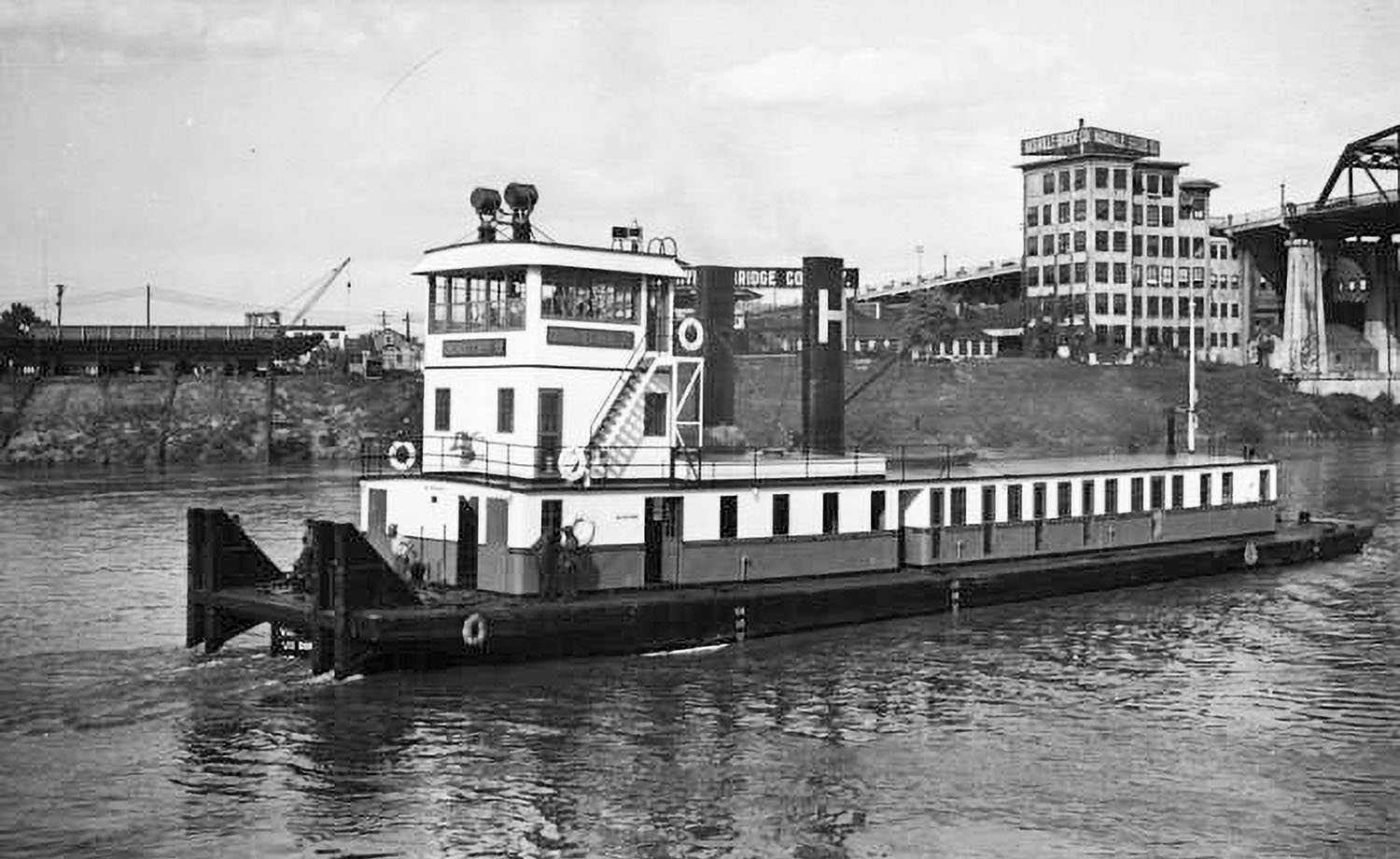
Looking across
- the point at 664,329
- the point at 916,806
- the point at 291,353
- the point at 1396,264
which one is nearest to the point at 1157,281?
the point at 1396,264

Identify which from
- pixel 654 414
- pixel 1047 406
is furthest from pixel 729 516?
pixel 1047 406

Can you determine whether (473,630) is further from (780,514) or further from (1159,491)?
→ (1159,491)

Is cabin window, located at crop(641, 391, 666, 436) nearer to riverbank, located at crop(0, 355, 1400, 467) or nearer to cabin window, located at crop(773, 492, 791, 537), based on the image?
cabin window, located at crop(773, 492, 791, 537)

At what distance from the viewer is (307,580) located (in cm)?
2689

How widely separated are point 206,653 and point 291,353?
74984 mm

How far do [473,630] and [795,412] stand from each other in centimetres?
6481

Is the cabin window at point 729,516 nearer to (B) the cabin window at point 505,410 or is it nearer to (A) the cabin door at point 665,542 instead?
(A) the cabin door at point 665,542

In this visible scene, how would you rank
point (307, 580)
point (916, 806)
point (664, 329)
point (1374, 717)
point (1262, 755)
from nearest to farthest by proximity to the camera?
point (916, 806)
point (1262, 755)
point (1374, 717)
point (307, 580)
point (664, 329)

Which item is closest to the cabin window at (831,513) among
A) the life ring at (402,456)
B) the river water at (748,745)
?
the river water at (748,745)

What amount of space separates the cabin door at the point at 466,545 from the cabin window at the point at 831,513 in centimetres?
749

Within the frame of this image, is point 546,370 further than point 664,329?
No

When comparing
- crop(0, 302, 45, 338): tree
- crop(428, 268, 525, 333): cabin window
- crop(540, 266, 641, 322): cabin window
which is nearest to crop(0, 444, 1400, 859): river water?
crop(540, 266, 641, 322): cabin window

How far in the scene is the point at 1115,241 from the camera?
4843 inches

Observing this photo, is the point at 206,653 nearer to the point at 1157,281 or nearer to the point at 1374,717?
the point at 1374,717
